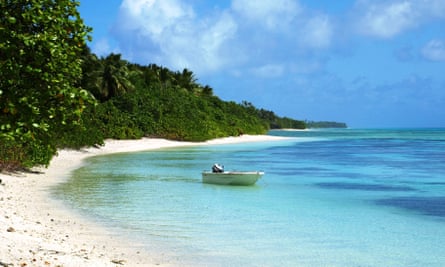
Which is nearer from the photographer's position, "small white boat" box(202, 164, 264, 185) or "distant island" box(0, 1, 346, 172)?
"distant island" box(0, 1, 346, 172)

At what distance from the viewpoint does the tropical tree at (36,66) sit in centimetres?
744

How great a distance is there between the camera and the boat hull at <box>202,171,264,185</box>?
23750 millimetres

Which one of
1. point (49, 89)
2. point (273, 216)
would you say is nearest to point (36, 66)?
point (49, 89)

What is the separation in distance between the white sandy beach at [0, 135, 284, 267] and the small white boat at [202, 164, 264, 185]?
744 cm

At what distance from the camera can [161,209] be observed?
17.2m

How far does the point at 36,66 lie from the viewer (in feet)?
25.4

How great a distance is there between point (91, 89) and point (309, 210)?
52.2m

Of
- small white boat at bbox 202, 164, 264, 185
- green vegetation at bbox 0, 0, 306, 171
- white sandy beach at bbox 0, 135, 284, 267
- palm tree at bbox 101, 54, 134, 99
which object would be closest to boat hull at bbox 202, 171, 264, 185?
small white boat at bbox 202, 164, 264, 185

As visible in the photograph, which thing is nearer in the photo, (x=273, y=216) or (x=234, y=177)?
(x=273, y=216)

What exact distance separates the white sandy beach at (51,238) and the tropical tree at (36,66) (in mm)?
2592

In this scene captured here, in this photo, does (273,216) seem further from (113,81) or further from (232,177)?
(113,81)

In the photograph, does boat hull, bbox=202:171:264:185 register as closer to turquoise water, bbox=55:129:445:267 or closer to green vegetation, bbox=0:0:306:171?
turquoise water, bbox=55:129:445:267

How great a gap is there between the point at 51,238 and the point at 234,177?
42.7 feet

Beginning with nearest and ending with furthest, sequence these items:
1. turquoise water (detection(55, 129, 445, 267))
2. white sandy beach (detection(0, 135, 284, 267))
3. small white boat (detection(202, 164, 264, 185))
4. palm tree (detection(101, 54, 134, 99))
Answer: white sandy beach (detection(0, 135, 284, 267)) → turquoise water (detection(55, 129, 445, 267)) → small white boat (detection(202, 164, 264, 185)) → palm tree (detection(101, 54, 134, 99))
